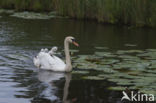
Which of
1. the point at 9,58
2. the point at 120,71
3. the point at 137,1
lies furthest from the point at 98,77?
the point at 137,1

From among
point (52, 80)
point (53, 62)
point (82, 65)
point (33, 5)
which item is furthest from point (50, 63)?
→ point (33, 5)

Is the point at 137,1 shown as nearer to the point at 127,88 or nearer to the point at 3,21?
the point at 3,21

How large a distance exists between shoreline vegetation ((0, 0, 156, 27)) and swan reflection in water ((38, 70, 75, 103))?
6.74 metres

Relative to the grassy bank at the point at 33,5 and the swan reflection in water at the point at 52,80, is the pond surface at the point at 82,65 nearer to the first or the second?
the swan reflection in water at the point at 52,80

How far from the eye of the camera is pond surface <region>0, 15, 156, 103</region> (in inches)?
312

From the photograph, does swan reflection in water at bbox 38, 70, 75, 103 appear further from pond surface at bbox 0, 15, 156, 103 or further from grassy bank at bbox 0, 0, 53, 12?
grassy bank at bbox 0, 0, 53, 12

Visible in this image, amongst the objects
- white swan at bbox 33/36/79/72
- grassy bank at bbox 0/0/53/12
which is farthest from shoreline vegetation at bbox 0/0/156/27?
white swan at bbox 33/36/79/72

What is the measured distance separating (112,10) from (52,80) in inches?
314

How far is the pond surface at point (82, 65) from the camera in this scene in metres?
7.92

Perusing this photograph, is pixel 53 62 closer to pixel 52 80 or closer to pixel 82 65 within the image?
pixel 82 65

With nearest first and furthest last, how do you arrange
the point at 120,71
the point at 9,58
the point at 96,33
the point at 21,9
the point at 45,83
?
the point at 45,83 < the point at 120,71 < the point at 9,58 < the point at 96,33 < the point at 21,9

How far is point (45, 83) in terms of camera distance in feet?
28.5

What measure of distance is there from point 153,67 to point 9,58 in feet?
10.8

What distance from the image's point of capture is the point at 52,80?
29.5ft
